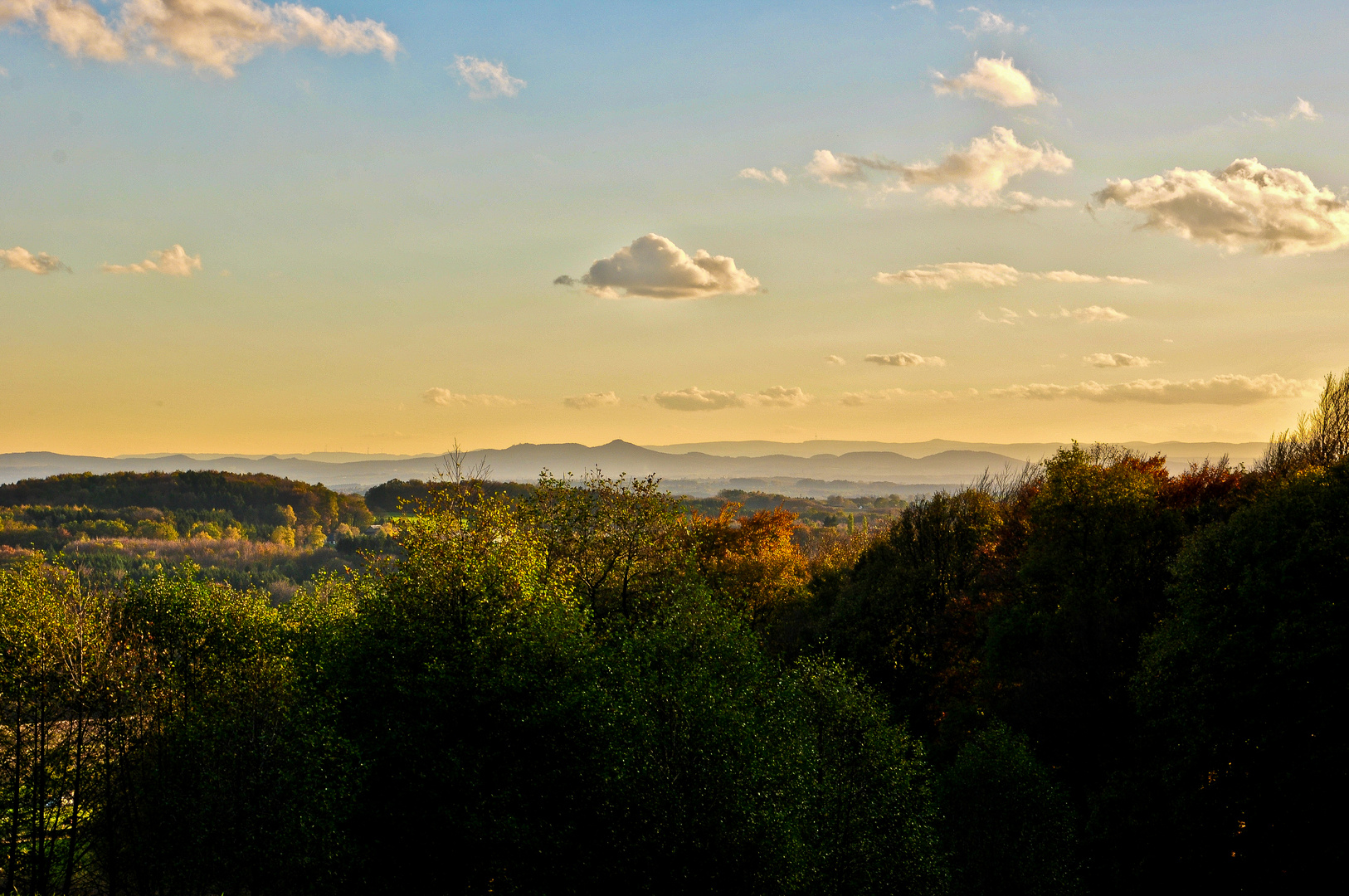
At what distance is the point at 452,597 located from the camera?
1244 inches

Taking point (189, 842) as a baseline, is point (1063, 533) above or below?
above

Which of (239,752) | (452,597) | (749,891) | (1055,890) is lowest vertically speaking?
(1055,890)

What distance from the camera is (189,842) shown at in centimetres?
2858

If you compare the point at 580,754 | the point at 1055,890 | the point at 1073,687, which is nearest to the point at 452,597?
the point at 580,754

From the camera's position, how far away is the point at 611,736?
25.7 meters

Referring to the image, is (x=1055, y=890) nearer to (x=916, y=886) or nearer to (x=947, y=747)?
(x=916, y=886)

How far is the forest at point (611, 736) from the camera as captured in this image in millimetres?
25828

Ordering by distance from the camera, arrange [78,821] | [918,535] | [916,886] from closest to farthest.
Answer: [916,886] < [78,821] < [918,535]

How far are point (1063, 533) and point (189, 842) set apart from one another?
38.0 meters

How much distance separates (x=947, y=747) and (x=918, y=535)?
602 inches

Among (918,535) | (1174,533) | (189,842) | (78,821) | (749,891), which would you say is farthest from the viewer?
(918,535)

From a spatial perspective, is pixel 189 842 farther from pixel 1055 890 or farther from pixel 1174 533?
pixel 1174 533

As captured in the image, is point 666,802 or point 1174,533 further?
point 1174,533

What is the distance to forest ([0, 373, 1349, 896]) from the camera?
25.8m
